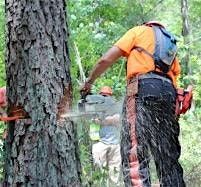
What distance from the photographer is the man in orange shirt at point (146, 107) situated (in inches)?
159

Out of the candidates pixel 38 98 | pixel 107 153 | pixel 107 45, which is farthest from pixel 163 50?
pixel 107 45

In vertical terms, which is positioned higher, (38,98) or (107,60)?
(107,60)

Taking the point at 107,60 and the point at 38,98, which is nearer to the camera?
the point at 38,98

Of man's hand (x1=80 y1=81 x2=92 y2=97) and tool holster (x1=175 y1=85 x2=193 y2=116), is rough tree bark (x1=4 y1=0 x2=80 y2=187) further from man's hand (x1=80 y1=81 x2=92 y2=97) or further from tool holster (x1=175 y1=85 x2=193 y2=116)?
tool holster (x1=175 y1=85 x2=193 y2=116)

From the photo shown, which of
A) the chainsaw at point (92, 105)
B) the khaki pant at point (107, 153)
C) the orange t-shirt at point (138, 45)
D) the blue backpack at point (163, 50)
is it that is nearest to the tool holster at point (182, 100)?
the blue backpack at point (163, 50)

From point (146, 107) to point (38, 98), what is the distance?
1.13m

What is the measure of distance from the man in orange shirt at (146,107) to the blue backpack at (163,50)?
3 cm

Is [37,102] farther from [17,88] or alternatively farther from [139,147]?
[139,147]

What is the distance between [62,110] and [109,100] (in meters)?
0.95

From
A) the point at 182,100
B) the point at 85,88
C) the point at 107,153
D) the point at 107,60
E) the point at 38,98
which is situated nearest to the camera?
the point at 38,98

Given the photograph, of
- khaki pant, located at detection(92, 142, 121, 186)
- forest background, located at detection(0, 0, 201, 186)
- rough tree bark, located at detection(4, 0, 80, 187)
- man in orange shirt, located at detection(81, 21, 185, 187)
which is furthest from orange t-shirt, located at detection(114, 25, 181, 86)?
khaki pant, located at detection(92, 142, 121, 186)

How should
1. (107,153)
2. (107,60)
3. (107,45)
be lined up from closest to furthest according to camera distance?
(107,60) < (107,153) < (107,45)

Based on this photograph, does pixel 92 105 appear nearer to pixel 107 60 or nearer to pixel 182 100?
pixel 107 60

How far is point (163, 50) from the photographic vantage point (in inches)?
164
